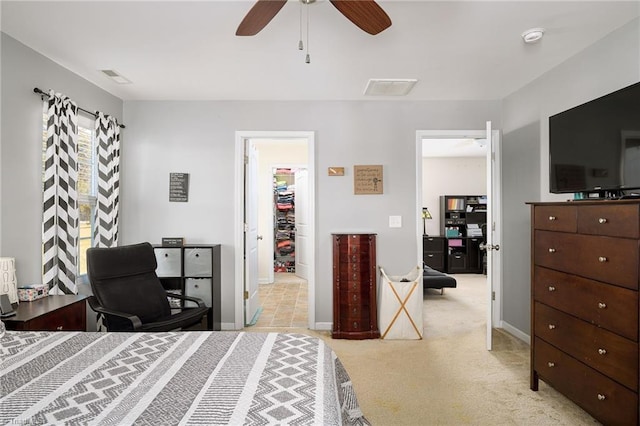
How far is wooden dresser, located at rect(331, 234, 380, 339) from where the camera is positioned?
12.0ft

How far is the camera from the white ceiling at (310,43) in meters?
2.17

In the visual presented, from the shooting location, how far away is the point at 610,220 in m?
1.92

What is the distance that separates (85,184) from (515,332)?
4.53m

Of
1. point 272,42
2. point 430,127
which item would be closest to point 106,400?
point 272,42

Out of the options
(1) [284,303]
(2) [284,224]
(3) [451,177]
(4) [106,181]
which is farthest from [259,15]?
(3) [451,177]

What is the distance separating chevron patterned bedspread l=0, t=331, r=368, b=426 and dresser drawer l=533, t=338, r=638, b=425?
1.46 meters

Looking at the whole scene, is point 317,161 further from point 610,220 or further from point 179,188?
point 610,220

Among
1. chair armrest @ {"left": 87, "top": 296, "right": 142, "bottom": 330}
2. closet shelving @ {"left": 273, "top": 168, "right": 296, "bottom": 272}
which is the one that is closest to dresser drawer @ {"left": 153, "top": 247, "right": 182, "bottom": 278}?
chair armrest @ {"left": 87, "top": 296, "right": 142, "bottom": 330}

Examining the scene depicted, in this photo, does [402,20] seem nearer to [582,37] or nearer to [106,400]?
[582,37]

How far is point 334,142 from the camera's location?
12.9 ft

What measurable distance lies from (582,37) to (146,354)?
3325 mm

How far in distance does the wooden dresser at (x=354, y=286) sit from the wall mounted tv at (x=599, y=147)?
1.76m

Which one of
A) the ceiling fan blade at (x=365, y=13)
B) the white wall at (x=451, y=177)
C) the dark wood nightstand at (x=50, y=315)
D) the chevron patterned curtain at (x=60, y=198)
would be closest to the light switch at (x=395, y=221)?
the ceiling fan blade at (x=365, y=13)

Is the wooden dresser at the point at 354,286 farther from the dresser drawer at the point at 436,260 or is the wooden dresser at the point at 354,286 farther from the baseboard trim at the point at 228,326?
the dresser drawer at the point at 436,260
